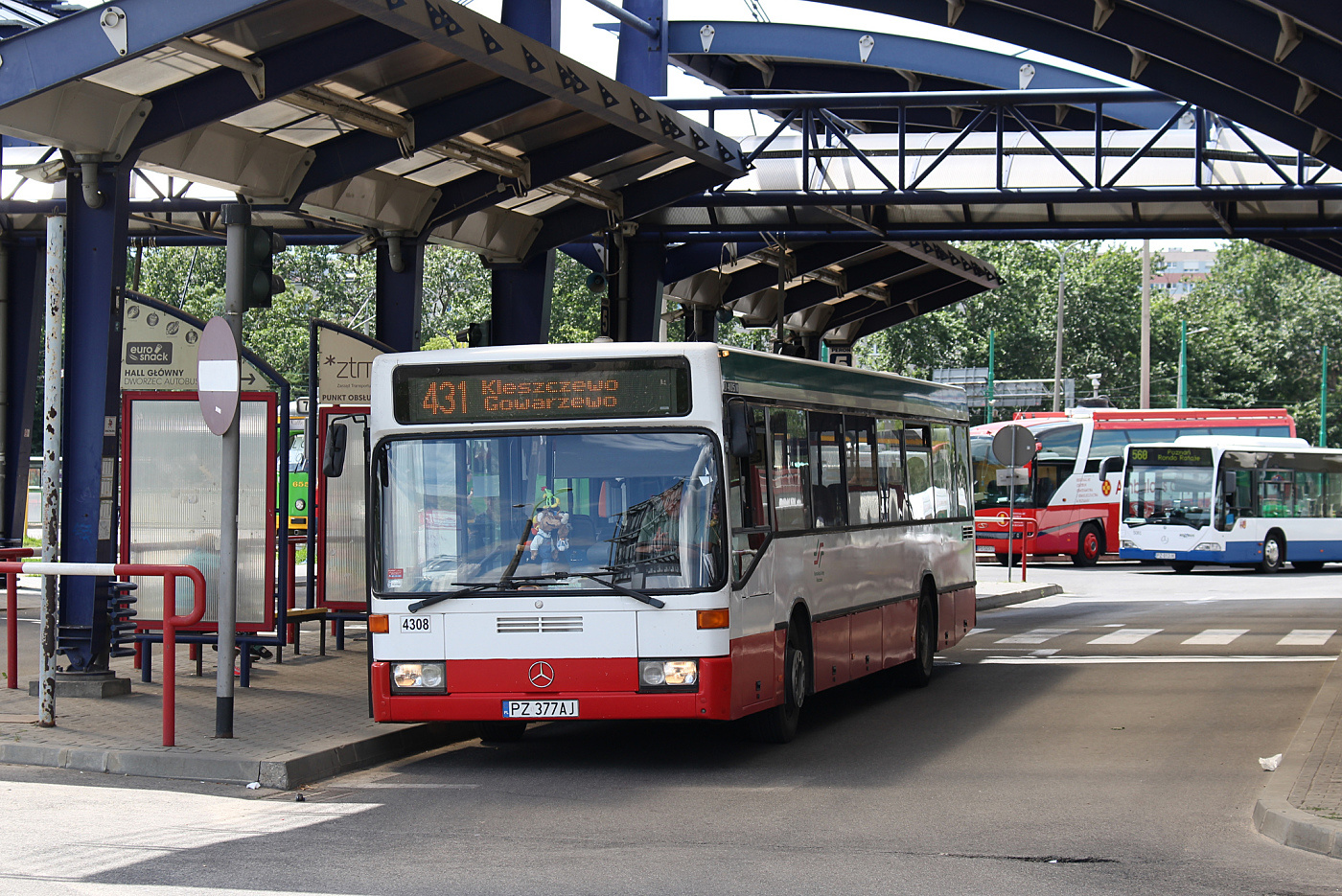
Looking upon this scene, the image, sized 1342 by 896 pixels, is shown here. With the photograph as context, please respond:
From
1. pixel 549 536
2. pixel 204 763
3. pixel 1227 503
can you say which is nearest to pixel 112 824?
pixel 204 763

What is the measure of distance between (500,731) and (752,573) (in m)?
2.28

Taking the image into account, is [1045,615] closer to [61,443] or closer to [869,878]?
[61,443]

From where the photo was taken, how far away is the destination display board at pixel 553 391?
32.4ft

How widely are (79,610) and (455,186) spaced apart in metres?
6.59

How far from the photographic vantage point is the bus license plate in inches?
378

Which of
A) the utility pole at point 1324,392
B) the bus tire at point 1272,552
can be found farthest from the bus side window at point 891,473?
the utility pole at point 1324,392

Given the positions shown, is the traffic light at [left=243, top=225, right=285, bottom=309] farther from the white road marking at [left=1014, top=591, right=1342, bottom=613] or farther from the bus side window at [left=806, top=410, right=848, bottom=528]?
the white road marking at [left=1014, top=591, right=1342, bottom=613]

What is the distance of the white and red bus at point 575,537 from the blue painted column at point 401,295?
726 cm

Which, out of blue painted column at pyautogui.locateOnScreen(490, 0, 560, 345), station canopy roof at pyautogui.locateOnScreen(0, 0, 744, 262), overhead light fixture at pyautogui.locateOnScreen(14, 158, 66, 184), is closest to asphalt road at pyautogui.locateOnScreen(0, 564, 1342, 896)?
station canopy roof at pyautogui.locateOnScreen(0, 0, 744, 262)

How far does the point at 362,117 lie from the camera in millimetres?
14039

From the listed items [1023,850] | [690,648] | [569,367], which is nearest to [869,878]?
[1023,850]

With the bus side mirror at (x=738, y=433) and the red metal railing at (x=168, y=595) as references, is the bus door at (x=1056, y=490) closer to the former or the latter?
the bus side mirror at (x=738, y=433)

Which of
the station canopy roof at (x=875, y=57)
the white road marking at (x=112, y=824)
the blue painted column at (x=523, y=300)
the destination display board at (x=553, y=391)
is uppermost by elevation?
the station canopy roof at (x=875, y=57)

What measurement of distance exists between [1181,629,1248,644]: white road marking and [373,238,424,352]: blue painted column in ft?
30.5
